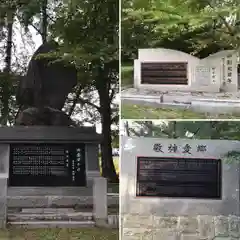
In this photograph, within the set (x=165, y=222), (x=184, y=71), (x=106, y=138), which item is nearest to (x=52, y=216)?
(x=106, y=138)

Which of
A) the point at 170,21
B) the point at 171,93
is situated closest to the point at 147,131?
the point at 171,93

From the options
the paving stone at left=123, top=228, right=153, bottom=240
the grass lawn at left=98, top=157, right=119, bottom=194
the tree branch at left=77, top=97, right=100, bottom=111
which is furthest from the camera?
the tree branch at left=77, top=97, right=100, bottom=111

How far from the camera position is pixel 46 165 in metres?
3.97

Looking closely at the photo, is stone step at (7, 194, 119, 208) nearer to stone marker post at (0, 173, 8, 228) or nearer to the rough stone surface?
stone marker post at (0, 173, 8, 228)

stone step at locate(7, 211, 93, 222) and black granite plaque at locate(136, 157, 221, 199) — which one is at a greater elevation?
black granite plaque at locate(136, 157, 221, 199)

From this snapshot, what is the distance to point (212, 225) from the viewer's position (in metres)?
3.35

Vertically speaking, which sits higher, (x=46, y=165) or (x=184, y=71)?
(x=184, y=71)

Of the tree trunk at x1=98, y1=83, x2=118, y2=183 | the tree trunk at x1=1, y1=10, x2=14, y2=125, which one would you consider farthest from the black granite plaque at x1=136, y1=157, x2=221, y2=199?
the tree trunk at x1=1, y1=10, x2=14, y2=125

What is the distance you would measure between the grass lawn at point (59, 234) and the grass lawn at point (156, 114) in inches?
39.8

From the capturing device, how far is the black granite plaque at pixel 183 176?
11.0ft

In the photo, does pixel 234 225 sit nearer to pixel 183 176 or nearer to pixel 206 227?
pixel 206 227

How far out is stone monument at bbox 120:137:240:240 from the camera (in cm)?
333

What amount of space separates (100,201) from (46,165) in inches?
23.1

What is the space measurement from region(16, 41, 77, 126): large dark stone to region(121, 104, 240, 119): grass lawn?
0.98 metres
